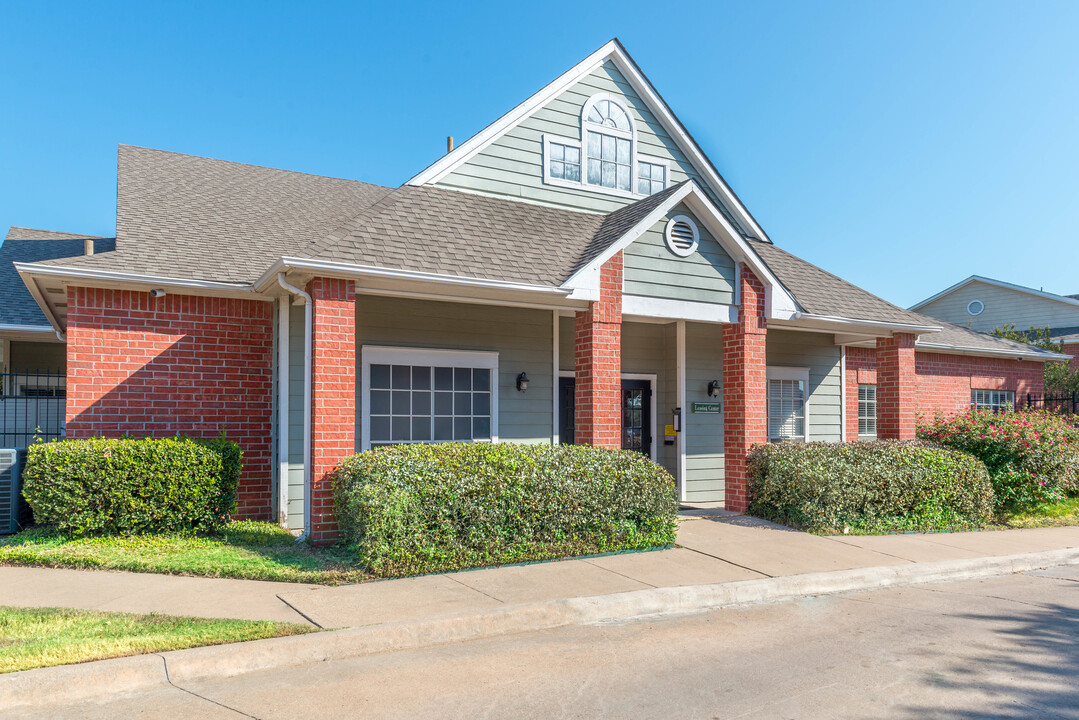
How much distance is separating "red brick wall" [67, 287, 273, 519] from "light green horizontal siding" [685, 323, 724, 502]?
677 cm

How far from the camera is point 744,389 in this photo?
1102 centimetres

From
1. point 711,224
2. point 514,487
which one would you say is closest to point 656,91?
point 711,224

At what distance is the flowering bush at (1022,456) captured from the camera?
1180 centimetres

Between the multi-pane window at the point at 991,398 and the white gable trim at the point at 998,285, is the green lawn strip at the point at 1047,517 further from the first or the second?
the white gable trim at the point at 998,285

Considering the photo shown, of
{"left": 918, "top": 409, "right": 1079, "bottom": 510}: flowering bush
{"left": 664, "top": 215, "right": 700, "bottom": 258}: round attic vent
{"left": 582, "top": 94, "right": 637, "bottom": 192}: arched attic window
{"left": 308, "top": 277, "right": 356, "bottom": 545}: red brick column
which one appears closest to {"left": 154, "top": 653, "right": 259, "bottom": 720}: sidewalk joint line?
{"left": 308, "top": 277, "right": 356, "bottom": 545}: red brick column

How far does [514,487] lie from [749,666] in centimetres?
338

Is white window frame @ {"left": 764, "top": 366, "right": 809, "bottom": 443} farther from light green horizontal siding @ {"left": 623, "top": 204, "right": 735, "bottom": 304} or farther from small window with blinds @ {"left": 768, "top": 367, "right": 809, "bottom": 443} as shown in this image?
light green horizontal siding @ {"left": 623, "top": 204, "right": 735, "bottom": 304}

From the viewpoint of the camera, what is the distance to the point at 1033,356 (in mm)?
19922

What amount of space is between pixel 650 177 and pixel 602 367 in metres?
4.83

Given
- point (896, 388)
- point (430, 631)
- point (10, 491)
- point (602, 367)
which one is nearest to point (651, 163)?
point (602, 367)

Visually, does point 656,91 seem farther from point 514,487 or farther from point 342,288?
point 514,487

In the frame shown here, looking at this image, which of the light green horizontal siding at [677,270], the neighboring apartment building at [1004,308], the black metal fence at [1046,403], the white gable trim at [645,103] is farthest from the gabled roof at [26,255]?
the neighboring apartment building at [1004,308]

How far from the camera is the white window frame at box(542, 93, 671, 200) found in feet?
40.6

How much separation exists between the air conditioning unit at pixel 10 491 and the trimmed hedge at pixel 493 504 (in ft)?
14.4
